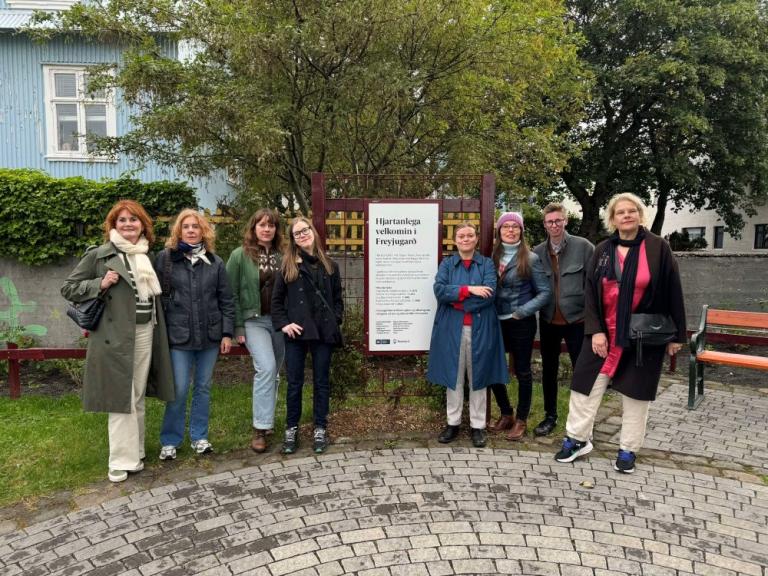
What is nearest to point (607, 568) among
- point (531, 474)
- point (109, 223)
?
point (531, 474)

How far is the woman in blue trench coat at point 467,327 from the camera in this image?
4254mm

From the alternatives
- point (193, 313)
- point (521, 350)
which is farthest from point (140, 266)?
point (521, 350)

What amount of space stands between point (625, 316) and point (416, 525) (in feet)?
6.48

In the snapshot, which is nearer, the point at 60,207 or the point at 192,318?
the point at 192,318

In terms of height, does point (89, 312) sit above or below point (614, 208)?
below

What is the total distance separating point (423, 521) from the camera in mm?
3266

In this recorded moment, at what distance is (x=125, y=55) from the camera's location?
572 centimetres

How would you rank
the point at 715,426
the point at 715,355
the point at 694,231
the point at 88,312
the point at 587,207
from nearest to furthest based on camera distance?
the point at 88,312, the point at 715,426, the point at 715,355, the point at 587,207, the point at 694,231

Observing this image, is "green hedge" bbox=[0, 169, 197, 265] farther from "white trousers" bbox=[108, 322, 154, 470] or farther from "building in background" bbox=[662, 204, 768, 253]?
"building in background" bbox=[662, 204, 768, 253]

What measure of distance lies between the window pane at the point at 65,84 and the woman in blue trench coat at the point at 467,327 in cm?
1144

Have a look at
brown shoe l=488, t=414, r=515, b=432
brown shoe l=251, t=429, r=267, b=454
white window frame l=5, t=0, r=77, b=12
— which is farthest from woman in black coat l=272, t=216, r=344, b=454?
white window frame l=5, t=0, r=77, b=12

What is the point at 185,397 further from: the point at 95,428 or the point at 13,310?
the point at 13,310

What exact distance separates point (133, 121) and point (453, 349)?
14.3 ft

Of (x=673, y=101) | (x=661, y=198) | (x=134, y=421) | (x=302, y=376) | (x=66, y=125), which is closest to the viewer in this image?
(x=134, y=421)
